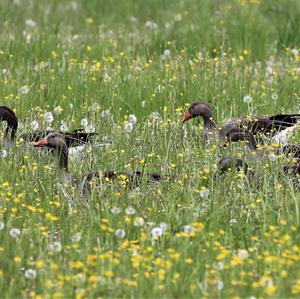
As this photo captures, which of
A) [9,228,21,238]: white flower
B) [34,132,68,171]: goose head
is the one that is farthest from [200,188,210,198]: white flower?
[9,228,21,238]: white flower

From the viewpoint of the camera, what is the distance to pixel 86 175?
9039mm

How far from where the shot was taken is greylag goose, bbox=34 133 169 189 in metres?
8.79

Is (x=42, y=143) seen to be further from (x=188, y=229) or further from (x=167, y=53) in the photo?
(x=167, y=53)

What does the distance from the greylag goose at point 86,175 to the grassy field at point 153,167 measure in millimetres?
109

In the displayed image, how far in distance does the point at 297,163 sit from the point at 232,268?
267 cm

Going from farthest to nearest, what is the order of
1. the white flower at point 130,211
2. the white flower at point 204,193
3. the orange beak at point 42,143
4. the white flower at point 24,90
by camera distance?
the white flower at point 24,90, the orange beak at point 42,143, the white flower at point 204,193, the white flower at point 130,211

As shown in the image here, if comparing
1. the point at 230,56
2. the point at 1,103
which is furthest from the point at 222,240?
the point at 230,56

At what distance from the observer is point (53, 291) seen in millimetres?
6754

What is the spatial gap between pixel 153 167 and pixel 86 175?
78cm

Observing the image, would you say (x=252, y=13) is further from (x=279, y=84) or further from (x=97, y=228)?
(x=97, y=228)

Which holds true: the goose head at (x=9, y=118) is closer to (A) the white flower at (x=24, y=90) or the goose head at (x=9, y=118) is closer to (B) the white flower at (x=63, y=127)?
(B) the white flower at (x=63, y=127)

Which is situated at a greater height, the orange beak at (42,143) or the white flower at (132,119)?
the white flower at (132,119)

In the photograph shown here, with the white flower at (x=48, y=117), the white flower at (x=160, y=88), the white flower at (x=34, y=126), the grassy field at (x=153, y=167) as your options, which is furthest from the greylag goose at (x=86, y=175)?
the white flower at (x=160, y=88)

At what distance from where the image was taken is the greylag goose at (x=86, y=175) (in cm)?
879
